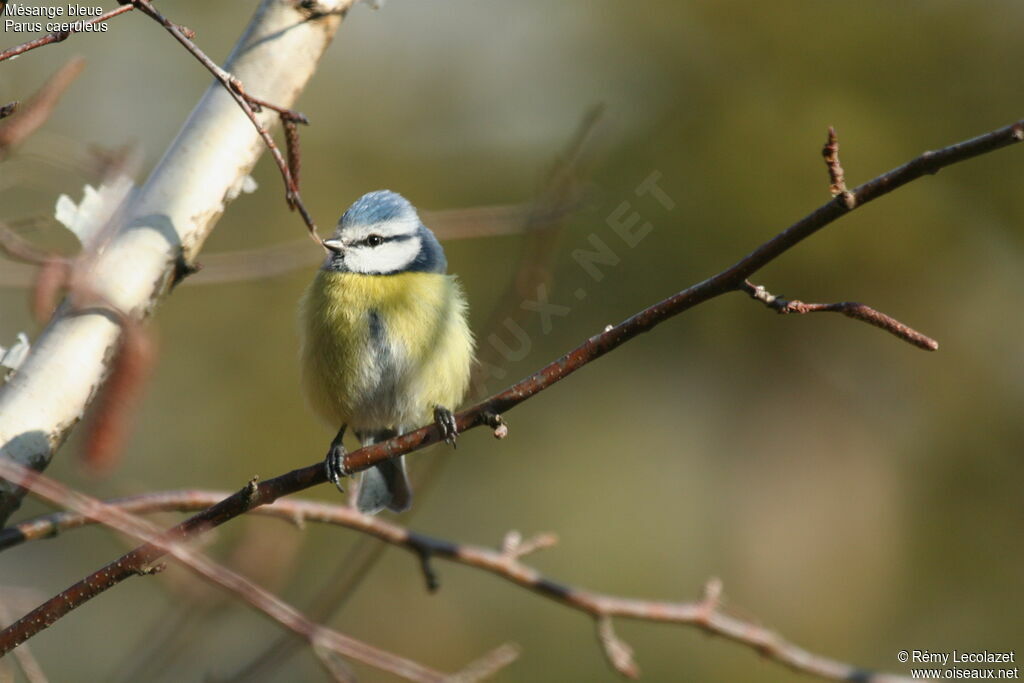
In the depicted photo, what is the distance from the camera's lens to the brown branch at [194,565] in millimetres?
1247

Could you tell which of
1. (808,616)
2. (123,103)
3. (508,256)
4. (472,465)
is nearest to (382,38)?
(123,103)

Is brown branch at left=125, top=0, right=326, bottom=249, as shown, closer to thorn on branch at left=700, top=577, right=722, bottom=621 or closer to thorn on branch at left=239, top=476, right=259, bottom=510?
thorn on branch at left=239, top=476, right=259, bottom=510

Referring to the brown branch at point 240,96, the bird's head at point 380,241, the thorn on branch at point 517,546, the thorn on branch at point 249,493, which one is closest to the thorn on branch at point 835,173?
the brown branch at point 240,96

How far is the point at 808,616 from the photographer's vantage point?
225 inches

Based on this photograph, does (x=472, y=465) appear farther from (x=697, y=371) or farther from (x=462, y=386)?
(x=462, y=386)

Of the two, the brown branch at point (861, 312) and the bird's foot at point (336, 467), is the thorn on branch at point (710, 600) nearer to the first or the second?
the bird's foot at point (336, 467)

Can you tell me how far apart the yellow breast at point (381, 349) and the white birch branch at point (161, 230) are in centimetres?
55

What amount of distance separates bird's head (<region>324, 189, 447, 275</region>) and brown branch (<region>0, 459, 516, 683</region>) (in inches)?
45.1

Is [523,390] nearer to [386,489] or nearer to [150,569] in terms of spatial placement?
[150,569]

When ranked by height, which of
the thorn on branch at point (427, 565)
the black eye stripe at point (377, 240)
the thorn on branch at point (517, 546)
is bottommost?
the thorn on branch at point (427, 565)

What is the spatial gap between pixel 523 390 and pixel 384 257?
134 centimetres

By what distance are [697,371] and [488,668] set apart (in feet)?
14.9

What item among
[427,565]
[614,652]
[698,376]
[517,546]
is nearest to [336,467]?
[427,565]

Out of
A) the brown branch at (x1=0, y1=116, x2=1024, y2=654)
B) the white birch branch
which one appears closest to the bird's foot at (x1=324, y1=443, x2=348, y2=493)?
the brown branch at (x1=0, y1=116, x2=1024, y2=654)
